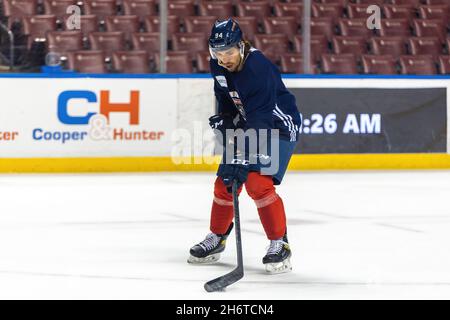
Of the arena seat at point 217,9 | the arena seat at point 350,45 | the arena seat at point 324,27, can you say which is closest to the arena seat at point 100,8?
the arena seat at point 217,9

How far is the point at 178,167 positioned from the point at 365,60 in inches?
95.1

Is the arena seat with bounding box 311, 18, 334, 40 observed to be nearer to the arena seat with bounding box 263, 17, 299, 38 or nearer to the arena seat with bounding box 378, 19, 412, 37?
the arena seat with bounding box 263, 17, 299, 38

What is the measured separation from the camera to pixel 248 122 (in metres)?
4.80

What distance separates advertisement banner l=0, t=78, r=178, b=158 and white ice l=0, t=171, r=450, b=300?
43 cm

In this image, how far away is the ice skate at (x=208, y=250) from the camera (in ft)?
17.2

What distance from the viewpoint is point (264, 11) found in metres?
11.3

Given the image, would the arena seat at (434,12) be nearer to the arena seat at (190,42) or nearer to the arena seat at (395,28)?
the arena seat at (395,28)

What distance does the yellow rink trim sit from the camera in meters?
9.92

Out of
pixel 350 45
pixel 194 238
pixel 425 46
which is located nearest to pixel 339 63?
pixel 350 45

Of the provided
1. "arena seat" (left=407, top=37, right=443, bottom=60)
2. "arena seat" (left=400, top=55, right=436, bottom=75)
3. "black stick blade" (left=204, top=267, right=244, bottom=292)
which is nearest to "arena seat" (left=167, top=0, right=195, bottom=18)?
"arena seat" (left=400, top=55, right=436, bottom=75)

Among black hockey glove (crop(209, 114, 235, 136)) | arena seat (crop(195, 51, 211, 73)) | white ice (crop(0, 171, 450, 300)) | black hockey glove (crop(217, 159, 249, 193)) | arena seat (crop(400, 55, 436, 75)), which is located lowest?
white ice (crop(0, 171, 450, 300))

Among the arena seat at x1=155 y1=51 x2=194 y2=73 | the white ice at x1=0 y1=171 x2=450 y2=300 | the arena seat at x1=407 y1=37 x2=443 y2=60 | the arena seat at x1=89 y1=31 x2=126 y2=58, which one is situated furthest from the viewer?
the arena seat at x1=407 y1=37 x2=443 y2=60

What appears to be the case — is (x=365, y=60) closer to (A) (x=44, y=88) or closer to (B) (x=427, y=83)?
(B) (x=427, y=83)

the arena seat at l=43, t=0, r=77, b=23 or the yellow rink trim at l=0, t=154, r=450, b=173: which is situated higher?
the arena seat at l=43, t=0, r=77, b=23
